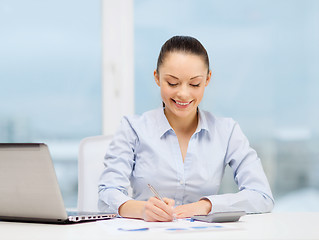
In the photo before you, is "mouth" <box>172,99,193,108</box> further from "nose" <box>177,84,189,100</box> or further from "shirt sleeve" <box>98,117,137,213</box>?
"shirt sleeve" <box>98,117,137,213</box>

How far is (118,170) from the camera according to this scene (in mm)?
1684

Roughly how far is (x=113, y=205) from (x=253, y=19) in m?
1.75

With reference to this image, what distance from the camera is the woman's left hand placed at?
1396 millimetres

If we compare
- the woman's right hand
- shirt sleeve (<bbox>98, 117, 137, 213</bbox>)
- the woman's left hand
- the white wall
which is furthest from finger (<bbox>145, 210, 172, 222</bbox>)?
the white wall

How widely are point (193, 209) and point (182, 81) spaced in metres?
0.48

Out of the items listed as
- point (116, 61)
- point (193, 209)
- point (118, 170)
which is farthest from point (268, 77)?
point (193, 209)

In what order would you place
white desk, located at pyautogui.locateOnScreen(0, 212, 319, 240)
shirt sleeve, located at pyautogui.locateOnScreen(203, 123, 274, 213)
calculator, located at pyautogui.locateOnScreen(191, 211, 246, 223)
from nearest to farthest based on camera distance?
white desk, located at pyautogui.locateOnScreen(0, 212, 319, 240), calculator, located at pyautogui.locateOnScreen(191, 211, 246, 223), shirt sleeve, located at pyautogui.locateOnScreen(203, 123, 274, 213)

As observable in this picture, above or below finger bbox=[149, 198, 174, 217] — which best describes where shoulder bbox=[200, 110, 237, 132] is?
above

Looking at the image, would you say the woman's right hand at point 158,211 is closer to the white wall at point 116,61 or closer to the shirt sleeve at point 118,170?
the shirt sleeve at point 118,170

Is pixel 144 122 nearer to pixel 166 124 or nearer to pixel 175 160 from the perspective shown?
pixel 166 124

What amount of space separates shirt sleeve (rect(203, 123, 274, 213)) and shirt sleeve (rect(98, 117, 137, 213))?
1.03 ft

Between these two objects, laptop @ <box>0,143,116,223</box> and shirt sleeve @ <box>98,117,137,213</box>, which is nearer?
laptop @ <box>0,143,116,223</box>

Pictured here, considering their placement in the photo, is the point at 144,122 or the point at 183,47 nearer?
the point at 183,47

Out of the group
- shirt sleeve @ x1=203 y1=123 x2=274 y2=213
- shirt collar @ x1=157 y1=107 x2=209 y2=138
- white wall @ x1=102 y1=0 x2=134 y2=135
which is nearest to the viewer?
shirt sleeve @ x1=203 y1=123 x2=274 y2=213
